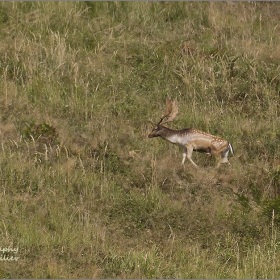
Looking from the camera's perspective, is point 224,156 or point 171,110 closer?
point 224,156

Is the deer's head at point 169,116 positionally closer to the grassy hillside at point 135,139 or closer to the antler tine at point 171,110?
the antler tine at point 171,110

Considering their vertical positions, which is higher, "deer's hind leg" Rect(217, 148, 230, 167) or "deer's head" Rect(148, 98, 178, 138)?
"deer's head" Rect(148, 98, 178, 138)

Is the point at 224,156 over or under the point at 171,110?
under

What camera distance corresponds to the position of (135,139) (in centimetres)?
1112

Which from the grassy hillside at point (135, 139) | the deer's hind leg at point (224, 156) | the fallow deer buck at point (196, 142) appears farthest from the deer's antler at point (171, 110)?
the deer's hind leg at point (224, 156)

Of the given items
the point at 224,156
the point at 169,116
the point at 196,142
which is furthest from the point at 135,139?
the point at 224,156

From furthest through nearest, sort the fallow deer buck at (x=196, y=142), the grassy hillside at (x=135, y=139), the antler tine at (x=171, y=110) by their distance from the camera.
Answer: the antler tine at (x=171, y=110), the fallow deer buck at (x=196, y=142), the grassy hillside at (x=135, y=139)

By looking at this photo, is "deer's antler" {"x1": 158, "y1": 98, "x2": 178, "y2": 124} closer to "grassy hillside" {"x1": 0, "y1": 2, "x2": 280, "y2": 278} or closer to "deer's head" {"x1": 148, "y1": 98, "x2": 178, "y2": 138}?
"deer's head" {"x1": 148, "y1": 98, "x2": 178, "y2": 138}

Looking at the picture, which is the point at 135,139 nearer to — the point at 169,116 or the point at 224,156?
the point at 169,116

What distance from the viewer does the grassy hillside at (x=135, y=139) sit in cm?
867

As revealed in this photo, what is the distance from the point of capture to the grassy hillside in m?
8.67

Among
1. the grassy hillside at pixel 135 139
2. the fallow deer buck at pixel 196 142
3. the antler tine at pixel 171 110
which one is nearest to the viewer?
the grassy hillside at pixel 135 139

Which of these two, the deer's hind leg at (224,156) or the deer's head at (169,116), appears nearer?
the deer's hind leg at (224,156)

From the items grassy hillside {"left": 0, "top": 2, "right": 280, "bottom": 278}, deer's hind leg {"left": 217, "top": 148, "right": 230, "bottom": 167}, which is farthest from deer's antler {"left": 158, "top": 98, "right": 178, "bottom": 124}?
deer's hind leg {"left": 217, "top": 148, "right": 230, "bottom": 167}
